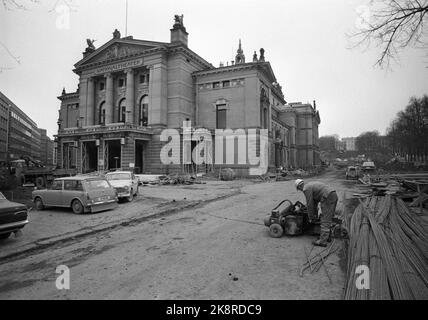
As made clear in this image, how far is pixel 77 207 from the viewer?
448 inches

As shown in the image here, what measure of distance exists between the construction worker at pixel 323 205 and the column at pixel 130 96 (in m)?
35.6

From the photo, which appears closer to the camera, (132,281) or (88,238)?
(132,281)

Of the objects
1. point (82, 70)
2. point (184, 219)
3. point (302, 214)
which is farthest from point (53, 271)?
point (82, 70)

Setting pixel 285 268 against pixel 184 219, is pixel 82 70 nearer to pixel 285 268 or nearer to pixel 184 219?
pixel 184 219

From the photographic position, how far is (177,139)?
36281 mm

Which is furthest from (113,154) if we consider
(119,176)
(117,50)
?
(119,176)

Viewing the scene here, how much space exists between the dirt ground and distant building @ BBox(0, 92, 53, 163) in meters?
61.0

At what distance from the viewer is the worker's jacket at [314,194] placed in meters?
6.77

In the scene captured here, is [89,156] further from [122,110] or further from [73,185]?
[73,185]

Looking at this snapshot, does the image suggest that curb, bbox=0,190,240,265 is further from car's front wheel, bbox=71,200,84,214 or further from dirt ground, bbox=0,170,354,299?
car's front wheel, bbox=71,200,84,214

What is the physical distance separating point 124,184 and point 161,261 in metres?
10.1

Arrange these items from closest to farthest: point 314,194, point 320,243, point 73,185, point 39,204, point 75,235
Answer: point 320,243 → point 314,194 → point 75,235 → point 73,185 → point 39,204

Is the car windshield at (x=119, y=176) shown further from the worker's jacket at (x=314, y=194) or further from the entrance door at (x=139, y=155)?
the entrance door at (x=139, y=155)
